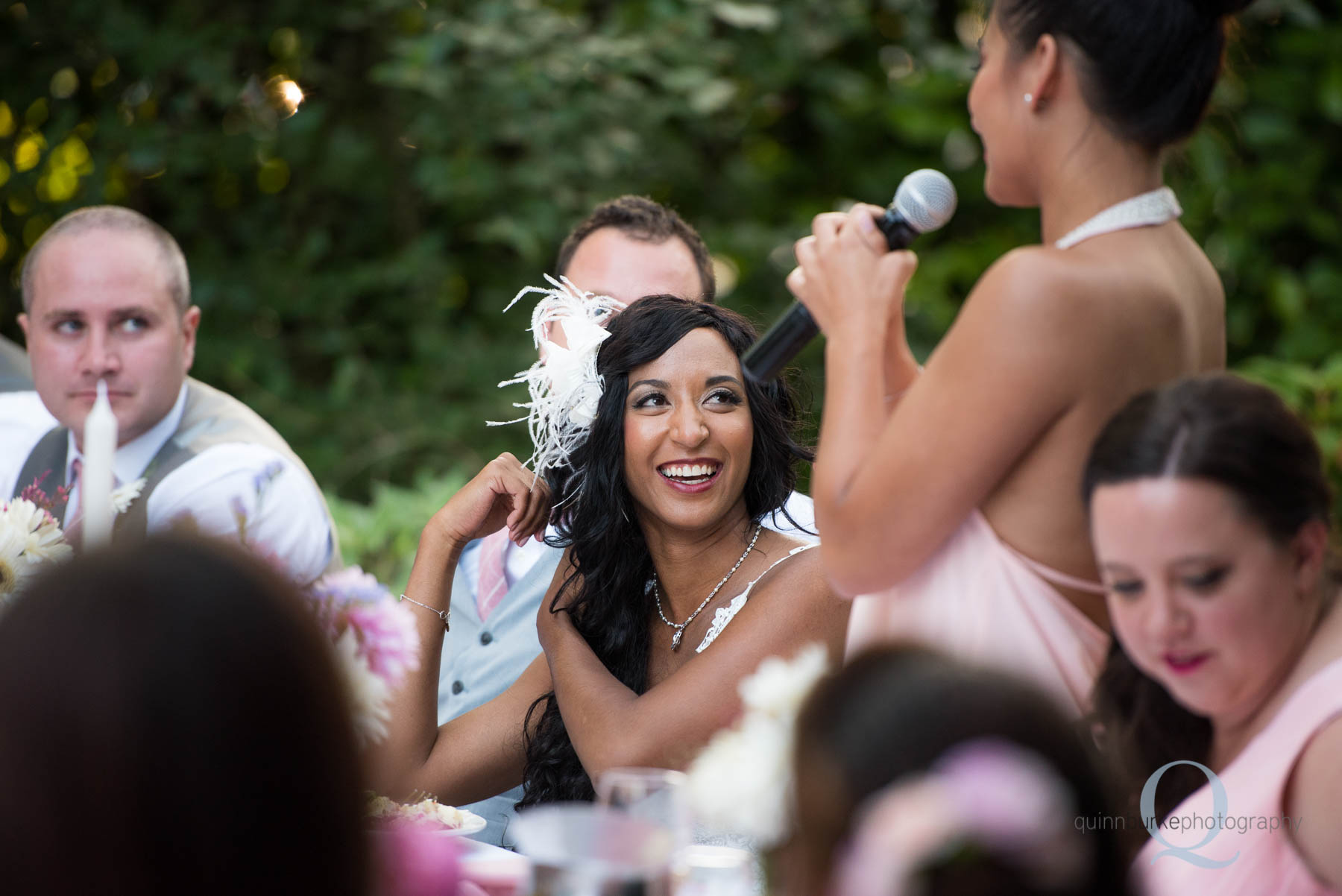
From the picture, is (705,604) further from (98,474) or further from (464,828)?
(98,474)

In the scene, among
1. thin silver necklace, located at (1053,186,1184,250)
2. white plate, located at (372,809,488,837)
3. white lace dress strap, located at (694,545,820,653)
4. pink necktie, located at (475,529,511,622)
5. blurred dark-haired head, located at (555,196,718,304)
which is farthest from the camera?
blurred dark-haired head, located at (555,196,718,304)

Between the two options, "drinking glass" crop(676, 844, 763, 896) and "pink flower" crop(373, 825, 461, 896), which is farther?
"drinking glass" crop(676, 844, 763, 896)

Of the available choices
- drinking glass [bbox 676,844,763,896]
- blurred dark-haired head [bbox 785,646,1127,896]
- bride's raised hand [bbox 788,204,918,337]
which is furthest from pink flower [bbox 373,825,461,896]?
bride's raised hand [bbox 788,204,918,337]

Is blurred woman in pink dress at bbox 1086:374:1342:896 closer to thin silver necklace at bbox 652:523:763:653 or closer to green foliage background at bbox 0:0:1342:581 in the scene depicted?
thin silver necklace at bbox 652:523:763:653

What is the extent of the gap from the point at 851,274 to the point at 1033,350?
291mm

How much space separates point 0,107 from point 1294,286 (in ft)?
18.8

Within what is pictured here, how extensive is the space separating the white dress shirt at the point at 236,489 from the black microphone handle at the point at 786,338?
62.0 inches

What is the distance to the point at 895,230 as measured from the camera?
177 centimetres

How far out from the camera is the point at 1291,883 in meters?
1.42

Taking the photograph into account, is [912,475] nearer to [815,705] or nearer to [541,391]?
[815,705]

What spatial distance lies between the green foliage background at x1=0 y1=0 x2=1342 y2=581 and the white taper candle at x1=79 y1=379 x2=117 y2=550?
2.85m

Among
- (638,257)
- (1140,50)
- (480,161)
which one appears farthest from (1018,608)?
(480,161)

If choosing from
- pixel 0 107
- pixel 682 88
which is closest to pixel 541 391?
pixel 682 88

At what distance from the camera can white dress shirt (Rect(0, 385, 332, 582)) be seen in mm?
3166
